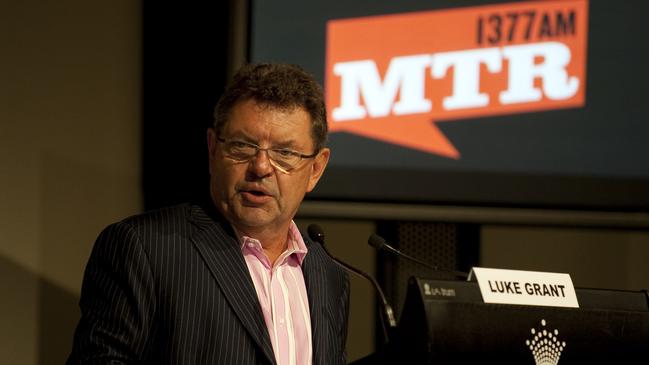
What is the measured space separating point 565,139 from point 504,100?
0.27m

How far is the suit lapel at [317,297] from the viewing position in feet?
7.41

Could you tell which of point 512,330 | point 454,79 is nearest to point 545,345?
point 512,330

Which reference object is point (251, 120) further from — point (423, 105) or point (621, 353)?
point (423, 105)

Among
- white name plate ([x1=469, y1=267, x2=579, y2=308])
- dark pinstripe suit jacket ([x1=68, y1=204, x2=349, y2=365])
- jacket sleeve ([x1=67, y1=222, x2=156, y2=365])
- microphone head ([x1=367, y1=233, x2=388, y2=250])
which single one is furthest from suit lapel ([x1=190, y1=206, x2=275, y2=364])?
white name plate ([x1=469, y1=267, x2=579, y2=308])

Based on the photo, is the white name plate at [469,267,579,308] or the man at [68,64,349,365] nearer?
the white name plate at [469,267,579,308]

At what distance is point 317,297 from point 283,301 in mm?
132

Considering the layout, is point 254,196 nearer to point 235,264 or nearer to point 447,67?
point 235,264

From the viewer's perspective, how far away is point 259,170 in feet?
7.08

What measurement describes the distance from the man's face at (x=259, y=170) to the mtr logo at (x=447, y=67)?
46.7 inches

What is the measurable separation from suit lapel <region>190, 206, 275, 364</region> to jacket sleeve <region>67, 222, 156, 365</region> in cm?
16

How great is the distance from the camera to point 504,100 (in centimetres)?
351

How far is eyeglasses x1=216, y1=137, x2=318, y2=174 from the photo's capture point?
85.5 inches

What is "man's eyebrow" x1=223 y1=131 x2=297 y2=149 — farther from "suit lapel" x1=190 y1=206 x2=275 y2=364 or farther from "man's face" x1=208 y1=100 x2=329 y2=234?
"suit lapel" x1=190 y1=206 x2=275 y2=364

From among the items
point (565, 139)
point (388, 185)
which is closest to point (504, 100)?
point (565, 139)
